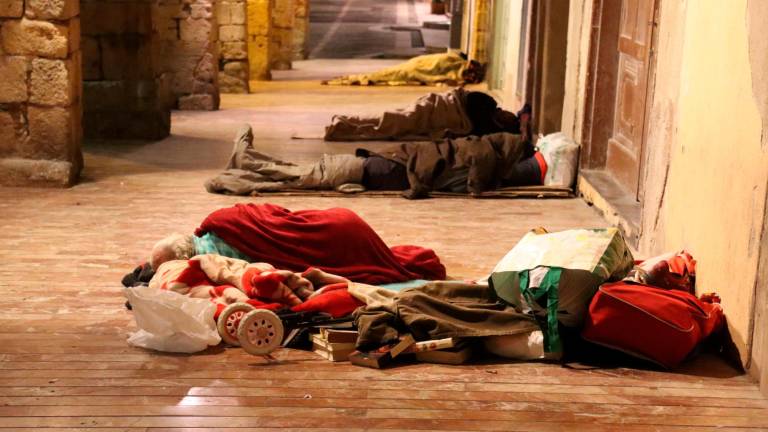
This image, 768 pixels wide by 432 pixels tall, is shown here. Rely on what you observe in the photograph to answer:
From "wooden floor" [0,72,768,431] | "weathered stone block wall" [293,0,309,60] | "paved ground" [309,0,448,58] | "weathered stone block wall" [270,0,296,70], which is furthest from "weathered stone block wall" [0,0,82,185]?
"paved ground" [309,0,448,58]

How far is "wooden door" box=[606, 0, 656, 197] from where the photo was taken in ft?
23.7

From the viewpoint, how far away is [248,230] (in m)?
5.54

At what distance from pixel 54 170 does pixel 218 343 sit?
4.01 meters

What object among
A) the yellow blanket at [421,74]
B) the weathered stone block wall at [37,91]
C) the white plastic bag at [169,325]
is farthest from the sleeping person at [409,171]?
the yellow blanket at [421,74]

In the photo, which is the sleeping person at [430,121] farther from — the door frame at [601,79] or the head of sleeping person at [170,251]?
the head of sleeping person at [170,251]

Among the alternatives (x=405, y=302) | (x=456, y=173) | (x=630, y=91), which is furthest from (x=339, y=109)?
(x=405, y=302)

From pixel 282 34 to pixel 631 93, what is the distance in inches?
545

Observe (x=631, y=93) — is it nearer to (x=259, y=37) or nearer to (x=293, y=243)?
(x=293, y=243)

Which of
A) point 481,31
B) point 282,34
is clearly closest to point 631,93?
point 481,31

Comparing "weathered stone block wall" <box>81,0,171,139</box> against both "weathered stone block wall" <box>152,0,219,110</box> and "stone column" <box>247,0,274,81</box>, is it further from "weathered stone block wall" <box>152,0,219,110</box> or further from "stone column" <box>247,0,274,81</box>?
"stone column" <box>247,0,274,81</box>

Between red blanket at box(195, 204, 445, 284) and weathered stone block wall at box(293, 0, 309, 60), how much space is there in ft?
52.6

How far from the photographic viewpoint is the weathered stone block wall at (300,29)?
2145 cm

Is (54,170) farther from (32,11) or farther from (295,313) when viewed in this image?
(295,313)

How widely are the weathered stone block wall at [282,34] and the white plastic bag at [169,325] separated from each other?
15.4 m
